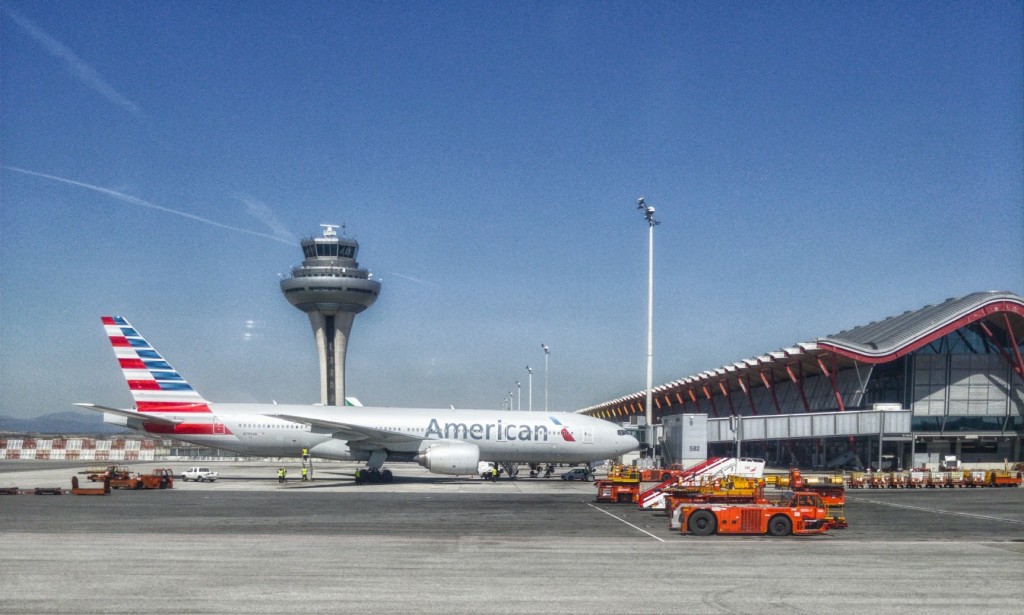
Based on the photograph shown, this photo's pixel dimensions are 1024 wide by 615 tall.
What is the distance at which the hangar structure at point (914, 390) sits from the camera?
62.4m

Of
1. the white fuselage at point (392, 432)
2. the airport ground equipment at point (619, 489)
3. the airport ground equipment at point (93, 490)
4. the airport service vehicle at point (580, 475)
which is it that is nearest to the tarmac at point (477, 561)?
the airport ground equipment at point (619, 489)

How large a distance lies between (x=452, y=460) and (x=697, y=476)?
584 inches

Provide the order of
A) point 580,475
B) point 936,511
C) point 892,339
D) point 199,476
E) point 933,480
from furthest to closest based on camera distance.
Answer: point 892,339
point 580,475
point 199,476
point 933,480
point 936,511

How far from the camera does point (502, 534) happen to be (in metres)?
25.0

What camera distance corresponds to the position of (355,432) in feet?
158

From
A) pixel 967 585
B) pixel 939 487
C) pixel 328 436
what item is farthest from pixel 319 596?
pixel 939 487

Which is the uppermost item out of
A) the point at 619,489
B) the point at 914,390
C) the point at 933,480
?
the point at 914,390

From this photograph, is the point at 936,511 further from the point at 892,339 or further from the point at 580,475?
the point at 892,339

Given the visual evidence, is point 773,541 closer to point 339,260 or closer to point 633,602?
point 633,602

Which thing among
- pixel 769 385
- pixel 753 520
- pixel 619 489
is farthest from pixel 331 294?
pixel 753 520

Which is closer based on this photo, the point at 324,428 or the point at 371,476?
the point at 324,428

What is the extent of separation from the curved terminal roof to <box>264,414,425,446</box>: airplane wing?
32224mm

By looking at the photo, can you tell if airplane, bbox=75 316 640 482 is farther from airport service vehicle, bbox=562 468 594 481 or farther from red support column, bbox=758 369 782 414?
red support column, bbox=758 369 782 414

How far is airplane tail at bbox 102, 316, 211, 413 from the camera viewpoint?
50406mm
